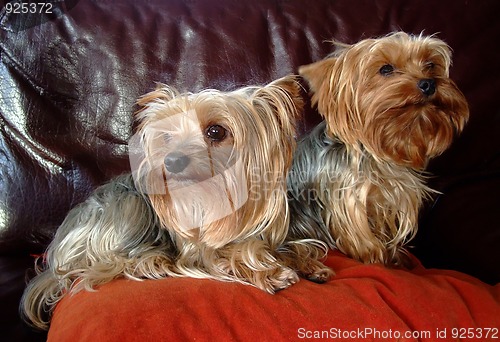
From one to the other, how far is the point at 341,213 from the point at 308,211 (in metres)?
0.12

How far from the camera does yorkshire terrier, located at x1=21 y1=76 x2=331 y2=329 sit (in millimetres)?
1374

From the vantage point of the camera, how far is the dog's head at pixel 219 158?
4.46 feet

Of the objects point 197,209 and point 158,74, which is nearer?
point 197,209

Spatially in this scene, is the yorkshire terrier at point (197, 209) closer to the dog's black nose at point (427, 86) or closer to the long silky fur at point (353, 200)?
the long silky fur at point (353, 200)

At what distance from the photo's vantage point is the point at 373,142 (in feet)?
4.99

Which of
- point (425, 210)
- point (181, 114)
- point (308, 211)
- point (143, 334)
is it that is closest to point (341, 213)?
point (308, 211)

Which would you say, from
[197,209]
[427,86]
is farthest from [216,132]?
[427,86]

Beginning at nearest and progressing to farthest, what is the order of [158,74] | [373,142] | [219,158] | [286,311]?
[286,311], [219,158], [373,142], [158,74]

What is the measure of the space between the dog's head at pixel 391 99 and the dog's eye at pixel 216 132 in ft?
1.20

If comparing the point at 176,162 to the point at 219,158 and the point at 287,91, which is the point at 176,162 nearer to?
the point at 219,158

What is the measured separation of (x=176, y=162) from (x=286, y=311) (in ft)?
1.52

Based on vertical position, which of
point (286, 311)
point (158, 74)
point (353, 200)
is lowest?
point (286, 311)

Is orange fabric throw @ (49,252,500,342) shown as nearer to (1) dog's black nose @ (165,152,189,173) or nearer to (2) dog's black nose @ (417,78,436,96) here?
(1) dog's black nose @ (165,152,189,173)

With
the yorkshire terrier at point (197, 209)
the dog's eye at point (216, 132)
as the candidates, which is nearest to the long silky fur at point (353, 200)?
the yorkshire terrier at point (197, 209)
